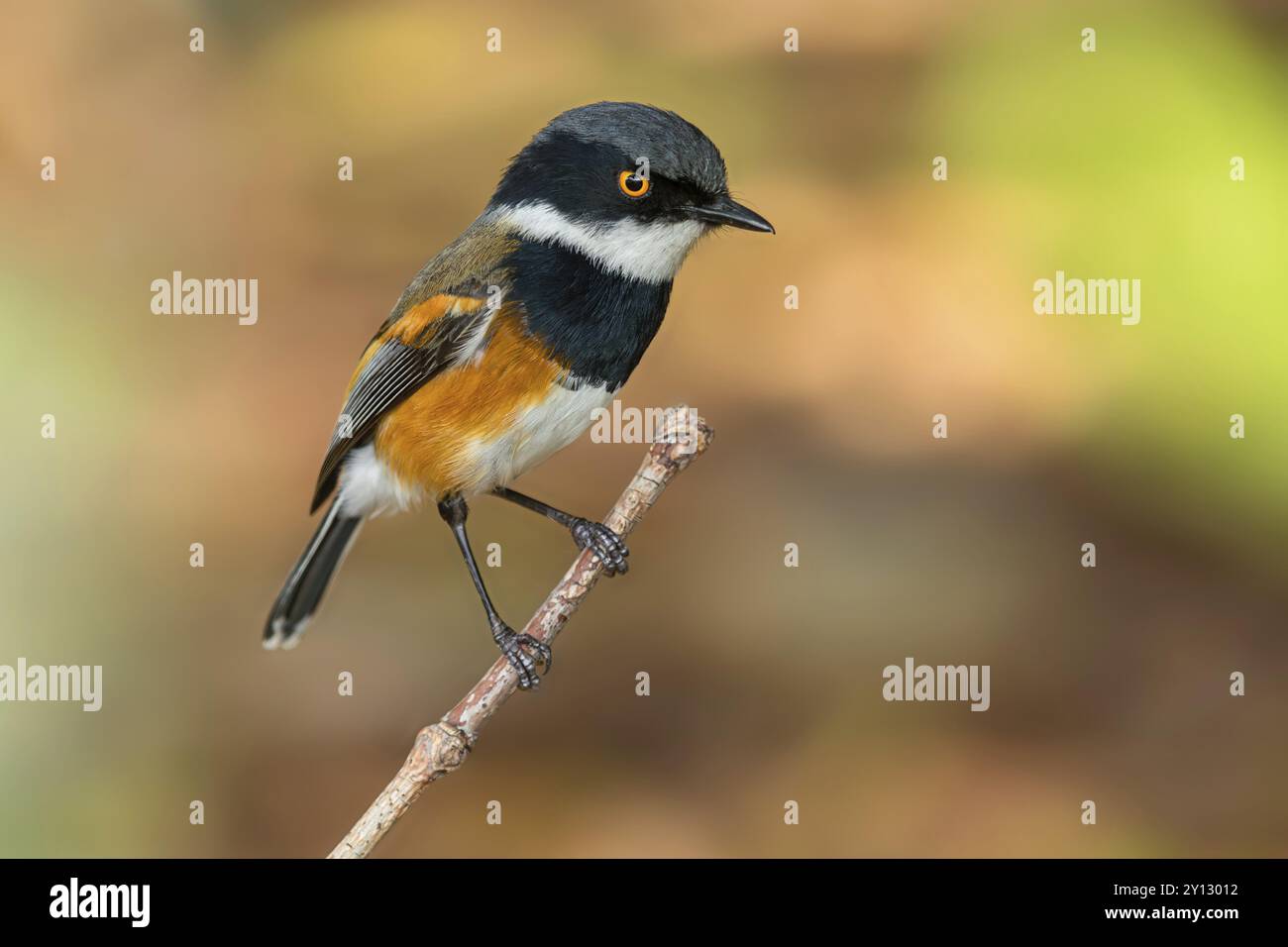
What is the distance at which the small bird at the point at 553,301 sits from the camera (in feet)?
11.0

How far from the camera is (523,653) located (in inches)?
133

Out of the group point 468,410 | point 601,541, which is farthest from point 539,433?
point 601,541

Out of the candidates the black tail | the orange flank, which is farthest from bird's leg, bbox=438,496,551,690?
the black tail

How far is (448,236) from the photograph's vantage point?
20.0 ft

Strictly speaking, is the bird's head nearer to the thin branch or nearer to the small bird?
the small bird

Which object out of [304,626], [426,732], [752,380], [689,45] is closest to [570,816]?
[304,626]

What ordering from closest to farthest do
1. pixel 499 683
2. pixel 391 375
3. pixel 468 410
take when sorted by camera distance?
pixel 499 683, pixel 468 410, pixel 391 375

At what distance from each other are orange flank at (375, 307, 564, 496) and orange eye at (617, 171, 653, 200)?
41cm

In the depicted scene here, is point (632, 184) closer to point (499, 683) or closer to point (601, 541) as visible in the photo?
point (601, 541)

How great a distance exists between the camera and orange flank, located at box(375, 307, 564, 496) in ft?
11.0

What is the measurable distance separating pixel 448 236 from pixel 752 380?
1.47 meters

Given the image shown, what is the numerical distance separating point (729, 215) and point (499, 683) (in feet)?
4.08

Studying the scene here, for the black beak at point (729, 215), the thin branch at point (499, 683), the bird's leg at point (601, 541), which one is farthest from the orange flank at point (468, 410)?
the black beak at point (729, 215)

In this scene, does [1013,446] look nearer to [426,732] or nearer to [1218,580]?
[1218,580]
